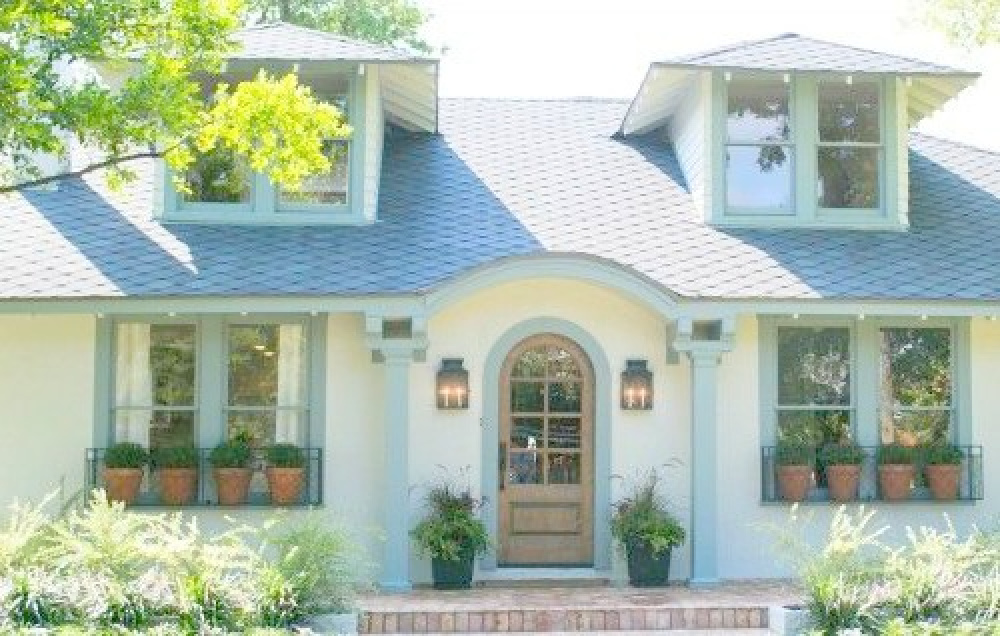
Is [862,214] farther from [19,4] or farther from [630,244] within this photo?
[19,4]

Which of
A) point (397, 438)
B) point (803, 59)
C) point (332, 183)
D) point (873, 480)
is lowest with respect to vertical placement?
point (873, 480)

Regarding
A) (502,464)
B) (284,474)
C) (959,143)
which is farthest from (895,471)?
(284,474)

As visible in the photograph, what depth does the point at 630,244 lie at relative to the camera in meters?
13.1

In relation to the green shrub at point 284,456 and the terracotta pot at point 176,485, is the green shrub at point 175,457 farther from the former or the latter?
the green shrub at point 284,456

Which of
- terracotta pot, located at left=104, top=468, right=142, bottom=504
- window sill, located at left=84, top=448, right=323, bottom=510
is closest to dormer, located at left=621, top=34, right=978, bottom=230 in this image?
window sill, located at left=84, top=448, right=323, bottom=510

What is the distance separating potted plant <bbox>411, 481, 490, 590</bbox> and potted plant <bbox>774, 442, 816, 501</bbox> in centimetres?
280

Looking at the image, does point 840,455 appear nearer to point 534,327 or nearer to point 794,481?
point 794,481

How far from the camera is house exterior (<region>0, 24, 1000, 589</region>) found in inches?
479

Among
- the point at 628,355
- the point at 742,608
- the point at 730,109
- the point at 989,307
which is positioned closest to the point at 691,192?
the point at 730,109

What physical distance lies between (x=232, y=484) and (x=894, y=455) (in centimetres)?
613

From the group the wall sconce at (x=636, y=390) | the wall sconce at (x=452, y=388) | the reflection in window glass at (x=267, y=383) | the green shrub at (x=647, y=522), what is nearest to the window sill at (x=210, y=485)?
the reflection in window glass at (x=267, y=383)

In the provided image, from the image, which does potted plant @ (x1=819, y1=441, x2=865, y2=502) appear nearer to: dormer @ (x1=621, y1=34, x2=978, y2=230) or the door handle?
dormer @ (x1=621, y1=34, x2=978, y2=230)

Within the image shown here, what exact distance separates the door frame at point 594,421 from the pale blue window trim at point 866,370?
1.52 m

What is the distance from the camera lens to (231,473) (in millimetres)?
12125
